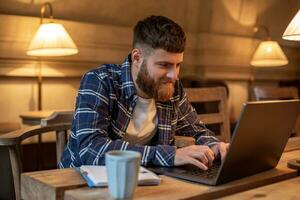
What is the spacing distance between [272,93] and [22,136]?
160cm

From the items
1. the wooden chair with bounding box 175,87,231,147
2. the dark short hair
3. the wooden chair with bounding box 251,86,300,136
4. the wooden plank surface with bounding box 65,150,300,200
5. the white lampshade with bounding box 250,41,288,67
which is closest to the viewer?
the wooden plank surface with bounding box 65,150,300,200

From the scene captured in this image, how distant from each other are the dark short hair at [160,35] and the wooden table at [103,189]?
51 centimetres

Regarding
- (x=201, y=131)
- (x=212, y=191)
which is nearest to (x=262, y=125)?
(x=212, y=191)

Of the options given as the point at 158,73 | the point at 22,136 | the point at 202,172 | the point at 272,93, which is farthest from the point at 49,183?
the point at 272,93

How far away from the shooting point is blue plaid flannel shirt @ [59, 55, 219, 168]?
137 centimetres

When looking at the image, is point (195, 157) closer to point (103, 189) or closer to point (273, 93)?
point (103, 189)

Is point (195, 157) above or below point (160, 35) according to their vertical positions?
below

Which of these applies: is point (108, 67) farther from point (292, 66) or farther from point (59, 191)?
point (292, 66)

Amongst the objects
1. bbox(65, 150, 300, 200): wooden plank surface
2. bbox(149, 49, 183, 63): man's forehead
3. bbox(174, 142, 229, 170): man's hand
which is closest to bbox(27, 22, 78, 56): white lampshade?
bbox(149, 49, 183, 63): man's forehead

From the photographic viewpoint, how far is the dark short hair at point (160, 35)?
61.1 inches

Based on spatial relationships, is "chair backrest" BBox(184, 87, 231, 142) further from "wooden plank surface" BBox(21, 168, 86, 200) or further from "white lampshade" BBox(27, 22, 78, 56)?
"wooden plank surface" BBox(21, 168, 86, 200)

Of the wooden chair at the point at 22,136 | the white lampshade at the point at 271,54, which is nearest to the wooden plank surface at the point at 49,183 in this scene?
the wooden chair at the point at 22,136

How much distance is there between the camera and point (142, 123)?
1.65 metres

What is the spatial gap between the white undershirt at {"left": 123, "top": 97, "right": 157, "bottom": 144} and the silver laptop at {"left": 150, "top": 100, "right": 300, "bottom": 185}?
12.4 inches
